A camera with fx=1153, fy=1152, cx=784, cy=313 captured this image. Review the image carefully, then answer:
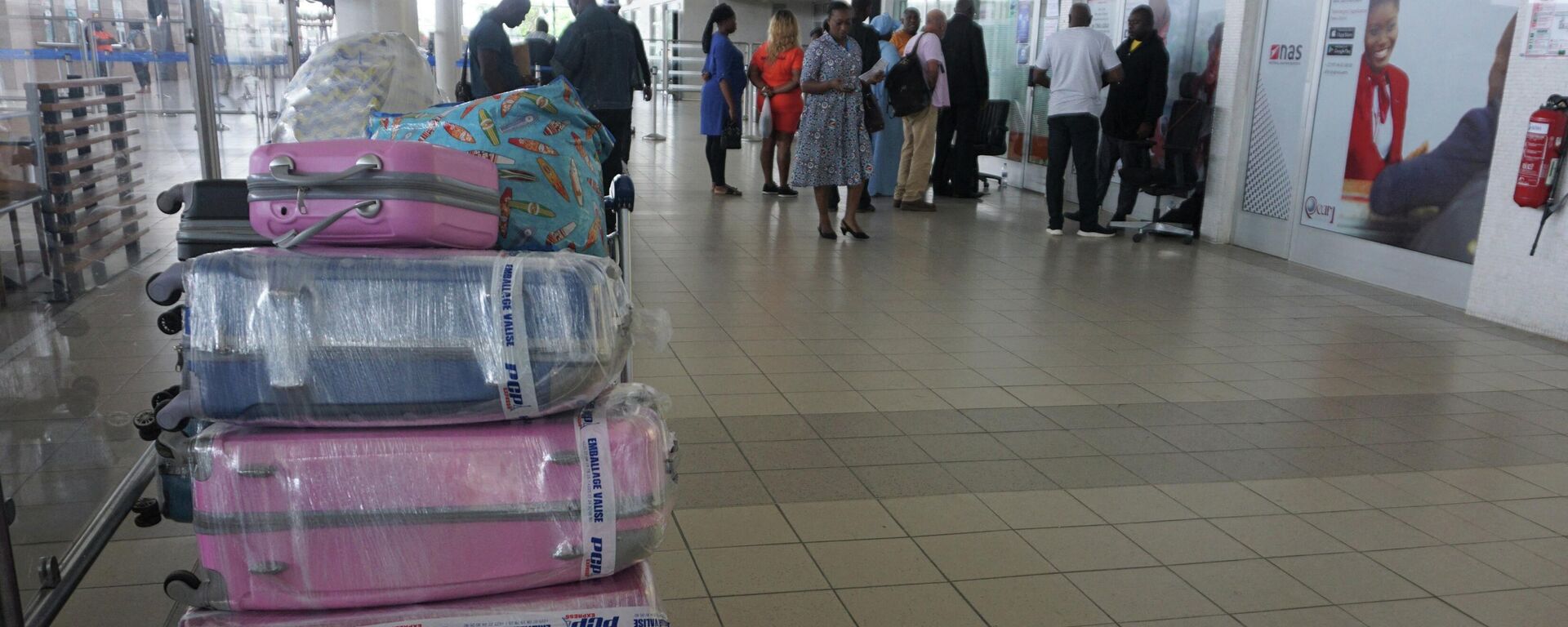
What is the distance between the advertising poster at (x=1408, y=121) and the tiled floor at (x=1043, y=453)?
56 centimetres

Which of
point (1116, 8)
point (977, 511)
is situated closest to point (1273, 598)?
point (977, 511)

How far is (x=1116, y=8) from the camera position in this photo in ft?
31.2

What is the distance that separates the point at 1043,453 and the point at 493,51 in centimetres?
486

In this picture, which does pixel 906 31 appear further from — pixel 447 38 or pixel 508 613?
pixel 508 613

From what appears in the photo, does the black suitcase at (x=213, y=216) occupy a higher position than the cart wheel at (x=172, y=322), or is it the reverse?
the black suitcase at (x=213, y=216)

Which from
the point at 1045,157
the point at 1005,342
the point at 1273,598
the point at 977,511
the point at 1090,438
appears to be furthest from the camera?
the point at 1045,157

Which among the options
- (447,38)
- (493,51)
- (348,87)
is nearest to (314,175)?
(348,87)

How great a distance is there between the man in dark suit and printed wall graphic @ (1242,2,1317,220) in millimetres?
2468

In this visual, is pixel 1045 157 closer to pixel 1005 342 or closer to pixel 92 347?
pixel 1005 342

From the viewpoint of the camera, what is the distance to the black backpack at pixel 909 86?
8.70 metres

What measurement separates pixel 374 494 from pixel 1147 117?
7729mm

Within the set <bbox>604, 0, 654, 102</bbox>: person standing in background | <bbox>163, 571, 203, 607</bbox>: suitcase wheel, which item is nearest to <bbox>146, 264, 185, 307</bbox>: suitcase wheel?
<bbox>163, 571, 203, 607</bbox>: suitcase wheel

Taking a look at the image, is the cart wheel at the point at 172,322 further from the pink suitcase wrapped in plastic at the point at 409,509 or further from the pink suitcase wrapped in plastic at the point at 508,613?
the pink suitcase wrapped in plastic at the point at 508,613

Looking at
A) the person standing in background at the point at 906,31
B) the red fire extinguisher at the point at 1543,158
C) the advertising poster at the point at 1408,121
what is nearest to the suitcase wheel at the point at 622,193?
the red fire extinguisher at the point at 1543,158
